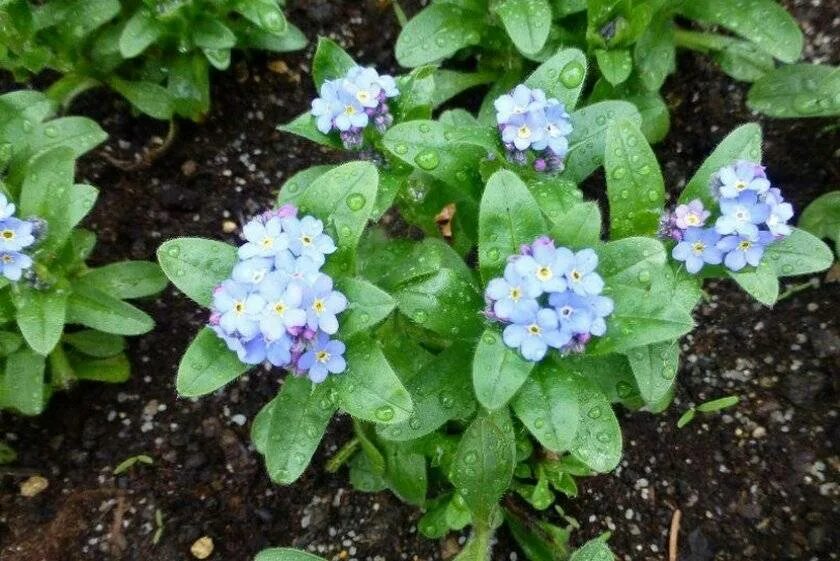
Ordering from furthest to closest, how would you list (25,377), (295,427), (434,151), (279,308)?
(25,377) < (434,151) < (295,427) < (279,308)

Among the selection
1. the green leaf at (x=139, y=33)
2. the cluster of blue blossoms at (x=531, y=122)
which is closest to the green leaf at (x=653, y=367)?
the cluster of blue blossoms at (x=531, y=122)

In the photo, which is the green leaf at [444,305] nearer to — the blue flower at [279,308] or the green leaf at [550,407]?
the green leaf at [550,407]

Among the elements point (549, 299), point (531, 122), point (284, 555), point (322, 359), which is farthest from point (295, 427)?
point (531, 122)

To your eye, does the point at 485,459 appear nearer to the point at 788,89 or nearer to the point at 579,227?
the point at 579,227

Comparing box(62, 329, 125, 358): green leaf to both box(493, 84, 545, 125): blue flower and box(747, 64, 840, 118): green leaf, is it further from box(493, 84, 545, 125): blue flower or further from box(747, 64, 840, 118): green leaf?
box(747, 64, 840, 118): green leaf

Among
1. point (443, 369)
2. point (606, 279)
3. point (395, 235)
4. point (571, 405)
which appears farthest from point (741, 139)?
point (395, 235)

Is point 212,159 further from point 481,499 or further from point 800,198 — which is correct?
point 800,198
